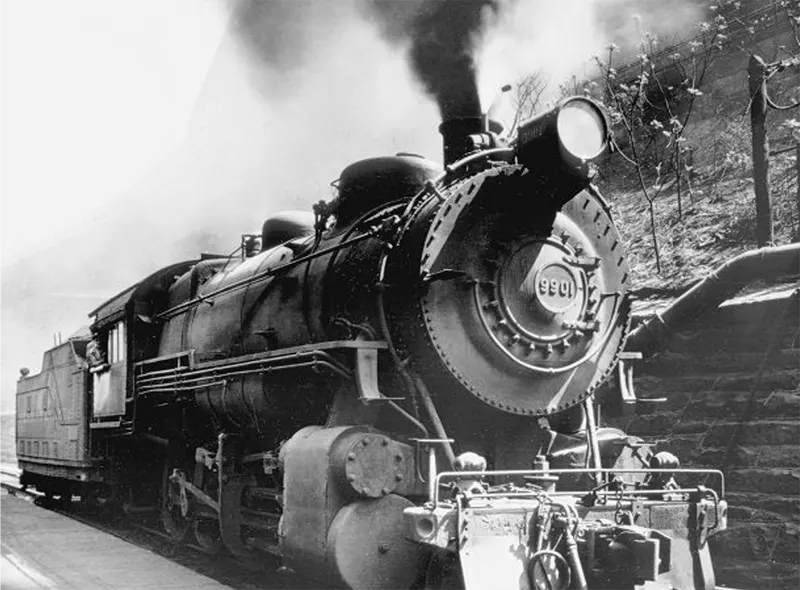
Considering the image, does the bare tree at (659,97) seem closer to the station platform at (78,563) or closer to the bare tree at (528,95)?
the bare tree at (528,95)

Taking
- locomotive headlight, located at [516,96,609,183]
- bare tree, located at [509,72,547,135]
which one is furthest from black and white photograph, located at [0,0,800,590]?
bare tree, located at [509,72,547,135]

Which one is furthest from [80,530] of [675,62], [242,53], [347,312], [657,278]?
[675,62]

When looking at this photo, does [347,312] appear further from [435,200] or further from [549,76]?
[549,76]

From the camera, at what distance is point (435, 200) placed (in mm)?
5137

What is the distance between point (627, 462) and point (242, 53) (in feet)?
27.0

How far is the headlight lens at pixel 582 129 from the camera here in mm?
4984

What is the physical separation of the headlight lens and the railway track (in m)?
3.89

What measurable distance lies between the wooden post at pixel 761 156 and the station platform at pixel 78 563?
20.3 feet

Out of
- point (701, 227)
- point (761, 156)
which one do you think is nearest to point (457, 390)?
point (761, 156)

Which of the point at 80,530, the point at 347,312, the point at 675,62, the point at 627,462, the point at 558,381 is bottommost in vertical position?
the point at 80,530

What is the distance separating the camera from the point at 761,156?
29.0ft

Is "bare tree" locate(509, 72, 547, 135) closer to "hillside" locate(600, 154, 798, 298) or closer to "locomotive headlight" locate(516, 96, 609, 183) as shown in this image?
"hillside" locate(600, 154, 798, 298)

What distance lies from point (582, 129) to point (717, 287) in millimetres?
3273

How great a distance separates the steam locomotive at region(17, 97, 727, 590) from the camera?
4234 mm
